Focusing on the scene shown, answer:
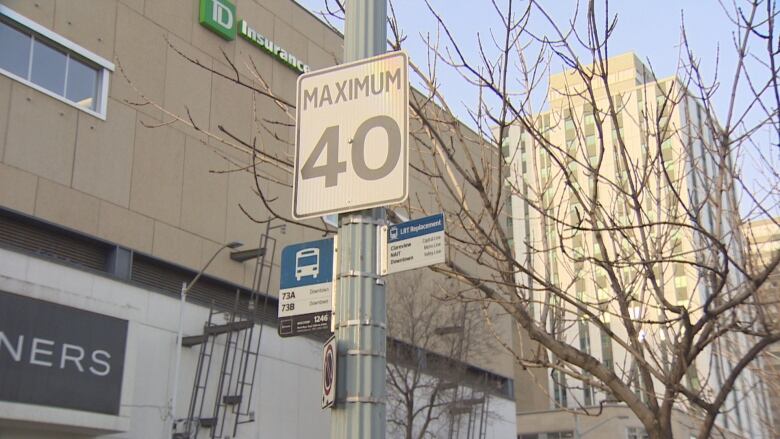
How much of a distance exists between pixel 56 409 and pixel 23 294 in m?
2.55

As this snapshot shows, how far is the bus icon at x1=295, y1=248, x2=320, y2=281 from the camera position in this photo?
5.55 m

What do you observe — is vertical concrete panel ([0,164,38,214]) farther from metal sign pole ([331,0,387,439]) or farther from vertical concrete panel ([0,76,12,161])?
metal sign pole ([331,0,387,439])

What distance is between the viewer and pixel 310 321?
5.46 meters

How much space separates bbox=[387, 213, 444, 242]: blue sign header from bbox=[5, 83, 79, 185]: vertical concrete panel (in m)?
18.6

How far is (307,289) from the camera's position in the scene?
554cm

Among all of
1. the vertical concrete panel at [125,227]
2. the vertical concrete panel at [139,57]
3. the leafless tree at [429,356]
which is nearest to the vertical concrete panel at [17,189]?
the vertical concrete panel at [125,227]

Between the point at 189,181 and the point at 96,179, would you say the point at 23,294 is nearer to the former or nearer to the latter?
the point at 96,179

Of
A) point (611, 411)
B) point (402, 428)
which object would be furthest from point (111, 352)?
point (611, 411)

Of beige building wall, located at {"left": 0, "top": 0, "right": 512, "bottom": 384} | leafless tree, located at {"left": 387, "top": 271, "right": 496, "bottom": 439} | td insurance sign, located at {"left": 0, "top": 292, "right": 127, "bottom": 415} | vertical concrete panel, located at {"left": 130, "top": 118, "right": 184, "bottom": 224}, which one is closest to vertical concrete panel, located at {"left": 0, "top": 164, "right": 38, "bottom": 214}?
beige building wall, located at {"left": 0, "top": 0, "right": 512, "bottom": 384}

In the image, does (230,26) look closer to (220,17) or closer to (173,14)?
(220,17)

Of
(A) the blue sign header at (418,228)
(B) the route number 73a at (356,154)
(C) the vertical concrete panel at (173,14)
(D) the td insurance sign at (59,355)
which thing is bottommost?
(A) the blue sign header at (418,228)

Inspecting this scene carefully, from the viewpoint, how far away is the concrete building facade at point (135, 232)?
2020 cm

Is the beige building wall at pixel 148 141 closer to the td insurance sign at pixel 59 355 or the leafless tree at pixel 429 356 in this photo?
the td insurance sign at pixel 59 355

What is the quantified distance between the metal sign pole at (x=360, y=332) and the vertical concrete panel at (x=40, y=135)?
18.4 m
